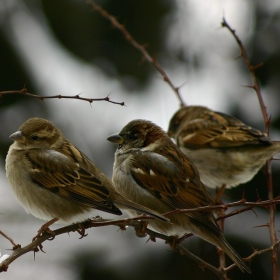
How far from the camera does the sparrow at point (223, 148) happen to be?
6.30m

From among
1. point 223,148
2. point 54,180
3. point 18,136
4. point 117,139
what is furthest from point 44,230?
point 223,148

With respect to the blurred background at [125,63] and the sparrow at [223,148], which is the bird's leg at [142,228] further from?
the blurred background at [125,63]

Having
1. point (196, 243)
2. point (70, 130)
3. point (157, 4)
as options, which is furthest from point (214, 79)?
point (196, 243)

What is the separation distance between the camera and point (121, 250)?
287 inches

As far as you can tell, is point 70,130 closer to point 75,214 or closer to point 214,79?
point 214,79

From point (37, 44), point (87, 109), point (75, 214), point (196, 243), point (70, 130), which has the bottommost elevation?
point (75, 214)

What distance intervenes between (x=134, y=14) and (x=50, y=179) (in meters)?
5.14

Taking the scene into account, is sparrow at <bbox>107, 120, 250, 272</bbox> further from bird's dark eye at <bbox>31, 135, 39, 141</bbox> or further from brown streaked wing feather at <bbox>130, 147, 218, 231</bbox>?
bird's dark eye at <bbox>31, 135, 39, 141</bbox>

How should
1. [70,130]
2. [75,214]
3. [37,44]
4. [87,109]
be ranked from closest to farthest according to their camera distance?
1. [75,214]
2. [70,130]
3. [87,109]
4. [37,44]

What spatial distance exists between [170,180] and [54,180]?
93 cm

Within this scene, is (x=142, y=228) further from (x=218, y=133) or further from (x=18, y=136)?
(x=218, y=133)

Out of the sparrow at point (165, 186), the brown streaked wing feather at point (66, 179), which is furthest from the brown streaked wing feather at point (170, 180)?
the brown streaked wing feather at point (66, 179)

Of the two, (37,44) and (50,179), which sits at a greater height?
(37,44)

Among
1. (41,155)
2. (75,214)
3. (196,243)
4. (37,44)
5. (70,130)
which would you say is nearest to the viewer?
(75,214)
